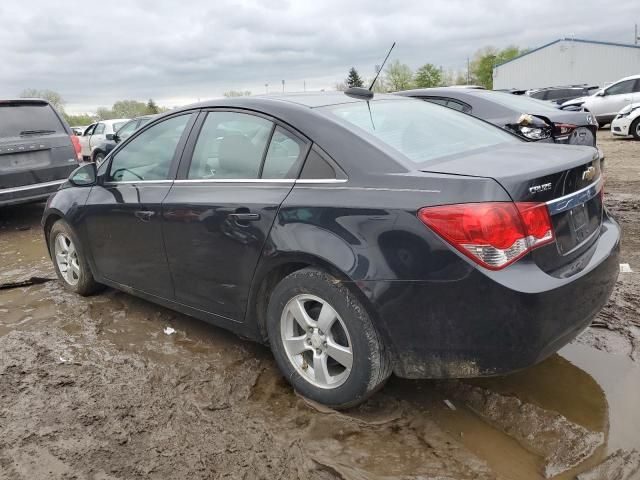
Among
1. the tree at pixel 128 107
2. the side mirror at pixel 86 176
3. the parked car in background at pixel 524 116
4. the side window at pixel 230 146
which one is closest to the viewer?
the side window at pixel 230 146

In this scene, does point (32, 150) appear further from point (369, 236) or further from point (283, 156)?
point (369, 236)

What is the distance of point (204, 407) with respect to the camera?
2.87 m

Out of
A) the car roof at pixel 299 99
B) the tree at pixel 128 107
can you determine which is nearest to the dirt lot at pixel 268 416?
the car roof at pixel 299 99

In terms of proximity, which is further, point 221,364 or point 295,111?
point 221,364

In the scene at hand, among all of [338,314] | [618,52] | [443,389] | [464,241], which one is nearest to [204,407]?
[338,314]

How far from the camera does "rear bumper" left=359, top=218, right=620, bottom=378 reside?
7.25ft

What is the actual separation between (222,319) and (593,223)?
206 centimetres

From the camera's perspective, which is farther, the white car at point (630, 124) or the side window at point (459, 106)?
the white car at point (630, 124)

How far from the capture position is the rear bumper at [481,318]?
2209 millimetres

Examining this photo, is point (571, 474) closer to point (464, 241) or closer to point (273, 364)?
point (464, 241)

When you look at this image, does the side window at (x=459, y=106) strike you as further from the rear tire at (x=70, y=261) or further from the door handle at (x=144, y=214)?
the rear tire at (x=70, y=261)

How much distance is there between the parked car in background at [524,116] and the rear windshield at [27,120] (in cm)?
516

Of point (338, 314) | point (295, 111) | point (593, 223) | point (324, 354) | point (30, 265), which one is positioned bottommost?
point (30, 265)

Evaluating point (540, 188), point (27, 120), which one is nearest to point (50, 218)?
point (27, 120)
